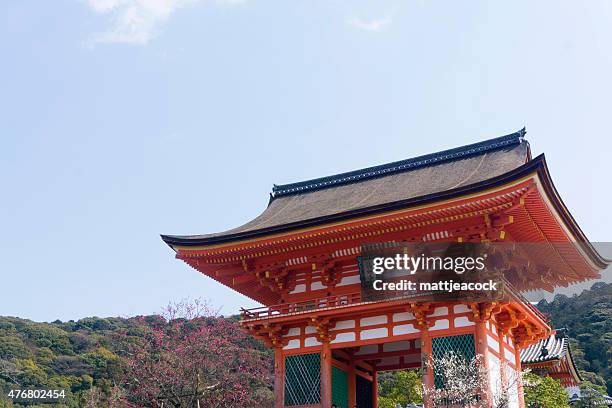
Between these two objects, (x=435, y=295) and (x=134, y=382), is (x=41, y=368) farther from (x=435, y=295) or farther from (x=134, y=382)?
(x=435, y=295)

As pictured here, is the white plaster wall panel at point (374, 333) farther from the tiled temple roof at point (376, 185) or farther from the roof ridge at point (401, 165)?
the roof ridge at point (401, 165)

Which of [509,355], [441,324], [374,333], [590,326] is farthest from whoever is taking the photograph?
[590,326]

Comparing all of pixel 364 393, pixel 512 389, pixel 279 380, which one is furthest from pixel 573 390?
pixel 279 380

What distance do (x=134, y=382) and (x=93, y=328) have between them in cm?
5699

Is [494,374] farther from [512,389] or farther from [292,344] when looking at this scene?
[292,344]

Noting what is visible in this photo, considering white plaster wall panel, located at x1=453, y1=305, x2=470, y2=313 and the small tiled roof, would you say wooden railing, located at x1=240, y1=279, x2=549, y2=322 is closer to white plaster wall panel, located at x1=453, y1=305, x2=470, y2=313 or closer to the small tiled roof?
white plaster wall panel, located at x1=453, y1=305, x2=470, y2=313

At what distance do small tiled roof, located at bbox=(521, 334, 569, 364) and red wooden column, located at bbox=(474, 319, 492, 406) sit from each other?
15628 mm

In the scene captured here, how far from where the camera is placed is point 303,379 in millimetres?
18547

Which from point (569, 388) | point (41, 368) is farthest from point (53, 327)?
point (569, 388)

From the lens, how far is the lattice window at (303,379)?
18.3m

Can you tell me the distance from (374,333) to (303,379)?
2.44 meters

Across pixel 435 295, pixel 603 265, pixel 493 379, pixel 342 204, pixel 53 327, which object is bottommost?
pixel 493 379

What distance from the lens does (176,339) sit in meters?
28.2

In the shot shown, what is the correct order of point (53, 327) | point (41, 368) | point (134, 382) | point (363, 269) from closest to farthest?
point (363, 269) → point (134, 382) → point (41, 368) → point (53, 327)
